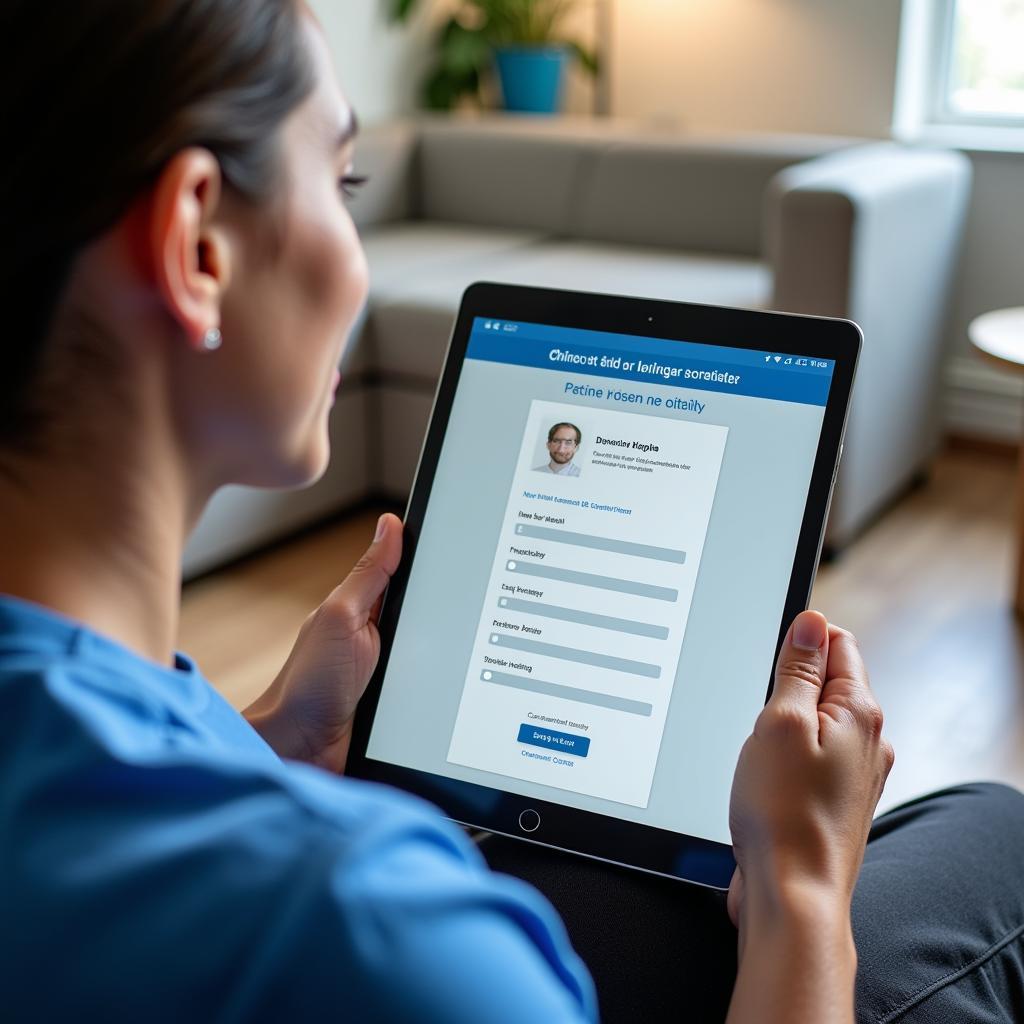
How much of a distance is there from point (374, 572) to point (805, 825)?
0.34m

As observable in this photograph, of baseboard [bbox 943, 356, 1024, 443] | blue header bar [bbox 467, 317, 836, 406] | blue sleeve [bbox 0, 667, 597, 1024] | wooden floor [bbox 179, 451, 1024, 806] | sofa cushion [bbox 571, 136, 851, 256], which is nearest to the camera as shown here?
blue sleeve [bbox 0, 667, 597, 1024]

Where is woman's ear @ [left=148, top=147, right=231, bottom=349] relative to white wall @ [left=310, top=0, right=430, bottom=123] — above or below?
above

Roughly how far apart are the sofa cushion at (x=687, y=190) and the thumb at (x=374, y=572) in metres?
2.35

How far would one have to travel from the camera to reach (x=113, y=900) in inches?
15.7

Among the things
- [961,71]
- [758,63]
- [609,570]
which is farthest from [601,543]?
[758,63]

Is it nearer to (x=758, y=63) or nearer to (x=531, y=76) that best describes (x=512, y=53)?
(x=531, y=76)

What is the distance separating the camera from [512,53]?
3.68 meters

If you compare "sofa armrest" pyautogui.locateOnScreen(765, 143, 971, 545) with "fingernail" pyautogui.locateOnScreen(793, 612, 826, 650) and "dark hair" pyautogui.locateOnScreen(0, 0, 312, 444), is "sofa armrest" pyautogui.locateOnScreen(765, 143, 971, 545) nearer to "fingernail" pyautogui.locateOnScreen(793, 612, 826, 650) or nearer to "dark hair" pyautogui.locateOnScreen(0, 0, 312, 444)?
→ "fingernail" pyautogui.locateOnScreen(793, 612, 826, 650)

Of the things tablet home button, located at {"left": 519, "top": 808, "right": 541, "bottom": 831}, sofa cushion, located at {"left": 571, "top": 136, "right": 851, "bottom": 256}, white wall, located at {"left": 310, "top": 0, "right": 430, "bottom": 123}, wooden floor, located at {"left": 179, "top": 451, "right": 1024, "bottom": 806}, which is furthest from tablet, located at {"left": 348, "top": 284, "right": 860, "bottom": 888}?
white wall, located at {"left": 310, "top": 0, "right": 430, "bottom": 123}

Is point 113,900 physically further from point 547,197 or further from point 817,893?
point 547,197

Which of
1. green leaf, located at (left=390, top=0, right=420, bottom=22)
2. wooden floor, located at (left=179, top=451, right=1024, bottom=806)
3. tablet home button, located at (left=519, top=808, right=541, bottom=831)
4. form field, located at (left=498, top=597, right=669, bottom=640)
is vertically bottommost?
wooden floor, located at (left=179, top=451, right=1024, bottom=806)

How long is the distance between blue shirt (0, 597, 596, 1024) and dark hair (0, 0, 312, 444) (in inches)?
5.8

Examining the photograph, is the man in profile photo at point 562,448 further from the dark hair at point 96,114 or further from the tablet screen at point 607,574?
the dark hair at point 96,114

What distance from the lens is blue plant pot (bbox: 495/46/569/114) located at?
3.68 m
